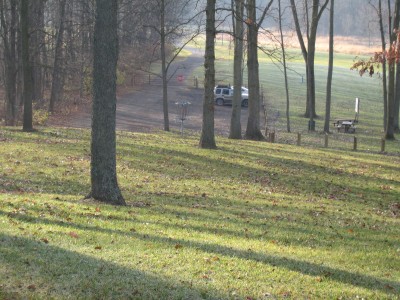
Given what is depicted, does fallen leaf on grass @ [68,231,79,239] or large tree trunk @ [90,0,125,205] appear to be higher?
large tree trunk @ [90,0,125,205]

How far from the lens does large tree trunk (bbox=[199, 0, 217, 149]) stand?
22828mm

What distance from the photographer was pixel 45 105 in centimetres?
4575

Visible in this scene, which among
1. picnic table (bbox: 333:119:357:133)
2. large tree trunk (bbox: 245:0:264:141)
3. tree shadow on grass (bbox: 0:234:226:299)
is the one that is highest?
large tree trunk (bbox: 245:0:264:141)

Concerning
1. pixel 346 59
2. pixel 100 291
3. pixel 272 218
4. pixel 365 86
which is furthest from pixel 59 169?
pixel 346 59

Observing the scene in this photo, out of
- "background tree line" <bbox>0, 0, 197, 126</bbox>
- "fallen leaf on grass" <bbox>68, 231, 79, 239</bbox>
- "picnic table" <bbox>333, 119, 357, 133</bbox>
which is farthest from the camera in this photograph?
"picnic table" <bbox>333, 119, 357, 133</bbox>

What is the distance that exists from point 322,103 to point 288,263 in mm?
57329

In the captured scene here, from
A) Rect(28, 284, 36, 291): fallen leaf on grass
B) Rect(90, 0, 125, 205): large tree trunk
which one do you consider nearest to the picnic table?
Rect(90, 0, 125, 205): large tree trunk

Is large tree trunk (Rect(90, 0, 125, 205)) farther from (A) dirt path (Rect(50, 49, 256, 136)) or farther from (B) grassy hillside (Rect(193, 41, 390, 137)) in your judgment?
(A) dirt path (Rect(50, 49, 256, 136))

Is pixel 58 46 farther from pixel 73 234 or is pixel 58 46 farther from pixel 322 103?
pixel 322 103

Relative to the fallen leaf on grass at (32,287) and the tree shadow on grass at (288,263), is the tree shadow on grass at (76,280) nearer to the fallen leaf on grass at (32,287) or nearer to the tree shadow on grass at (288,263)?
the fallen leaf on grass at (32,287)

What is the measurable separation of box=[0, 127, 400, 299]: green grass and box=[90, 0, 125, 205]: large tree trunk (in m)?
0.44

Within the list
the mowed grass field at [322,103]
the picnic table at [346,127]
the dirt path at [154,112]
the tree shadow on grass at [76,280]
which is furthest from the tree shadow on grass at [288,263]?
the picnic table at [346,127]

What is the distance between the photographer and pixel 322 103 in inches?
2512

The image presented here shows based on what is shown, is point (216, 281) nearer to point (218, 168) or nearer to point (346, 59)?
point (218, 168)
